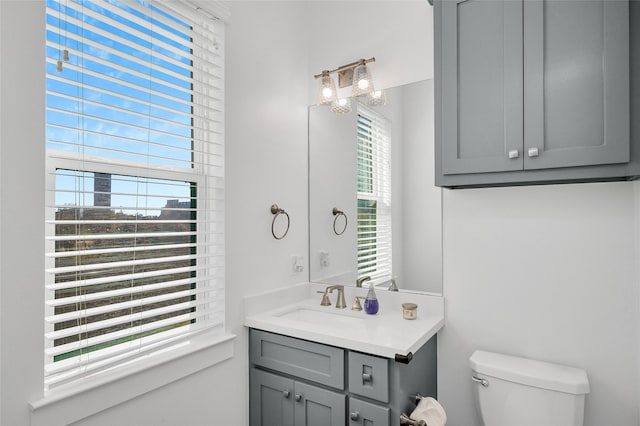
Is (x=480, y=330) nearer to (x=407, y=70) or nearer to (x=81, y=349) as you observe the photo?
(x=407, y=70)

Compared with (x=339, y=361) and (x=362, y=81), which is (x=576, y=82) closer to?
(x=362, y=81)

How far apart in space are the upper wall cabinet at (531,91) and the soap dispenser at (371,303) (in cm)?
69

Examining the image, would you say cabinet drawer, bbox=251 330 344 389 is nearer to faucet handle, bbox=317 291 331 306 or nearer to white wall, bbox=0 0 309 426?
white wall, bbox=0 0 309 426

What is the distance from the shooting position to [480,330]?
174 cm

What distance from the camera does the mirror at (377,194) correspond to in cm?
189

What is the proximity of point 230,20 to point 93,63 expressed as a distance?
71 centimetres

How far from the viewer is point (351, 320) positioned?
1.86 metres


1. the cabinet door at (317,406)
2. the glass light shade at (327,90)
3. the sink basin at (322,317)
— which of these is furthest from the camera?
the glass light shade at (327,90)

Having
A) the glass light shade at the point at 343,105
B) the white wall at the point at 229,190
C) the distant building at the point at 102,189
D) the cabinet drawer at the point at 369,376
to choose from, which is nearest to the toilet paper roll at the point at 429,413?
the cabinet drawer at the point at 369,376

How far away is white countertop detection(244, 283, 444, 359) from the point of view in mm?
1489

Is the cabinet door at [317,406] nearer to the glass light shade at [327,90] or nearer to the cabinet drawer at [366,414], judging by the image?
the cabinet drawer at [366,414]

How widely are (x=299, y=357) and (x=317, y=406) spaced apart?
211 mm

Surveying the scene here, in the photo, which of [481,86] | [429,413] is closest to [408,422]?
[429,413]

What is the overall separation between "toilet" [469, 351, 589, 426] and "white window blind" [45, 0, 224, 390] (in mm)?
1183
